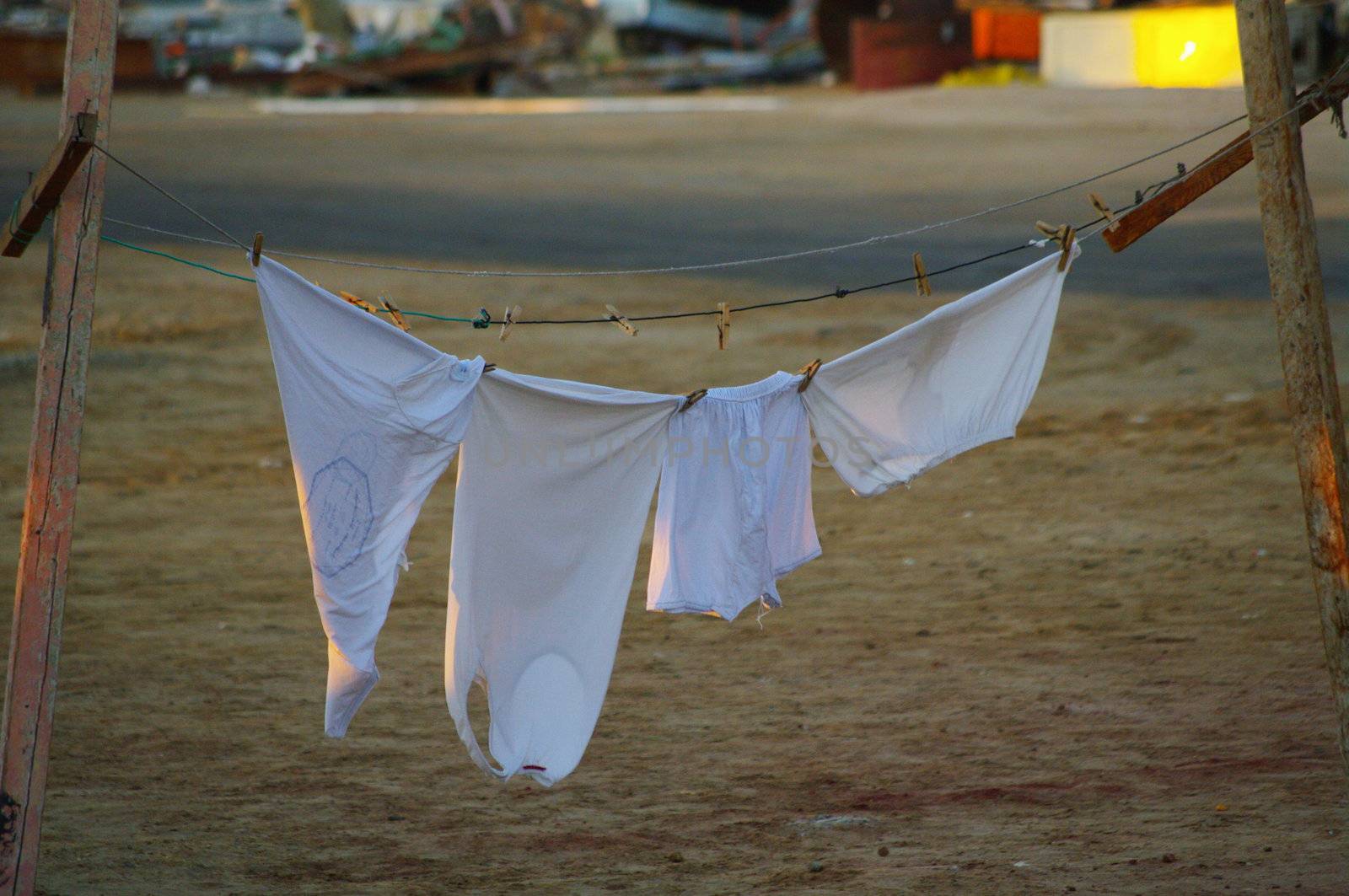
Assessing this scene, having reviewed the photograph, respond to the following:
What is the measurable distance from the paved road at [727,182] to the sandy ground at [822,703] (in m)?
3.66

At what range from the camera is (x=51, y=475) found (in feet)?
13.2

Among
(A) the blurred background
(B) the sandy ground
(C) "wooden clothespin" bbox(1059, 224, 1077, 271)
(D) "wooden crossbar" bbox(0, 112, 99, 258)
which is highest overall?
(A) the blurred background

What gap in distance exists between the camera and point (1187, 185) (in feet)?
14.4

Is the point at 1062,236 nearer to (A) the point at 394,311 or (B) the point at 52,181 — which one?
(A) the point at 394,311

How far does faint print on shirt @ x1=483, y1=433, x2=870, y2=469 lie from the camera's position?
176 inches

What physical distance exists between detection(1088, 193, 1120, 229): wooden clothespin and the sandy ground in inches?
80.9

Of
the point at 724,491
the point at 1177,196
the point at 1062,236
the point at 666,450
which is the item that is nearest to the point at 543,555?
the point at 666,450

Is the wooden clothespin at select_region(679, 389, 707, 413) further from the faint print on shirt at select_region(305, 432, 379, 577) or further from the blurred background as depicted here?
the blurred background

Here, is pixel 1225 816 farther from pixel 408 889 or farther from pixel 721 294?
pixel 721 294

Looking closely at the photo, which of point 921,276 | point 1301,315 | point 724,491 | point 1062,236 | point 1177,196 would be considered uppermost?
point 1177,196

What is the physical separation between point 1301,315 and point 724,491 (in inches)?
71.6

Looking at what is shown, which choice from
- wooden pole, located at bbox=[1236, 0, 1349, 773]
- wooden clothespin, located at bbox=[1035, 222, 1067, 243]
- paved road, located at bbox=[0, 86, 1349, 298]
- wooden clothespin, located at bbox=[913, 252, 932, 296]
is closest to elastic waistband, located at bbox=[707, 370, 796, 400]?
wooden clothespin, located at bbox=[913, 252, 932, 296]

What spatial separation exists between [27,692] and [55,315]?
1081mm

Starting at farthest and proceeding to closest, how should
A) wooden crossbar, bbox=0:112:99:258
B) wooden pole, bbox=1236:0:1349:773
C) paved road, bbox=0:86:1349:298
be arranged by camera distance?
paved road, bbox=0:86:1349:298 → wooden pole, bbox=1236:0:1349:773 → wooden crossbar, bbox=0:112:99:258
